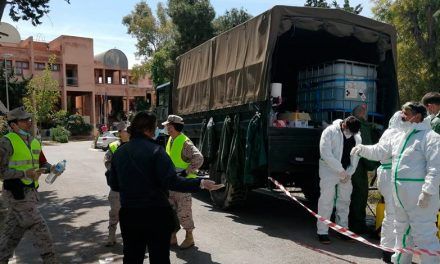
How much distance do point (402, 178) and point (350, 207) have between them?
89.0 inches

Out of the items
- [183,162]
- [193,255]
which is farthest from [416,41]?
[193,255]

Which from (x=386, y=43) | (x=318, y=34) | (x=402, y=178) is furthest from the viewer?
(x=318, y=34)

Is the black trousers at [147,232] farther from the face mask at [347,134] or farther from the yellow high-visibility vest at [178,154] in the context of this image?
the face mask at [347,134]

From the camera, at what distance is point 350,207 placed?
673cm

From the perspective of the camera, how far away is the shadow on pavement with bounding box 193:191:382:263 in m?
5.80

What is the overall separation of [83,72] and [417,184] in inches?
1939

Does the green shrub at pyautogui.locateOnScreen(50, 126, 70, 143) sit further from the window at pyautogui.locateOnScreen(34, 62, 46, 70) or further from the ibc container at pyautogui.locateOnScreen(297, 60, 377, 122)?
the ibc container at pyautogui.locateOnScreen(297, 60, 377, 122)

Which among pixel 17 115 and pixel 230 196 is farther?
pixel 230 196

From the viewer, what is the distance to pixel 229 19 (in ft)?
114

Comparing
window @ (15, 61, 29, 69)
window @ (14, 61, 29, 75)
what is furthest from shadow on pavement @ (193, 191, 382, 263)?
window @ (15, 61, 29, 69)

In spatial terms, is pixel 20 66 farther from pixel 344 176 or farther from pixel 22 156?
pixel 344 176

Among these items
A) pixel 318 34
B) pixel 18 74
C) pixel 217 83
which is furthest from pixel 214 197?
pixel 18 74

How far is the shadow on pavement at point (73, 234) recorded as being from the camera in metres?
5.75

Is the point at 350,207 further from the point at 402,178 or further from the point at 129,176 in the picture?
the point at 129,176
